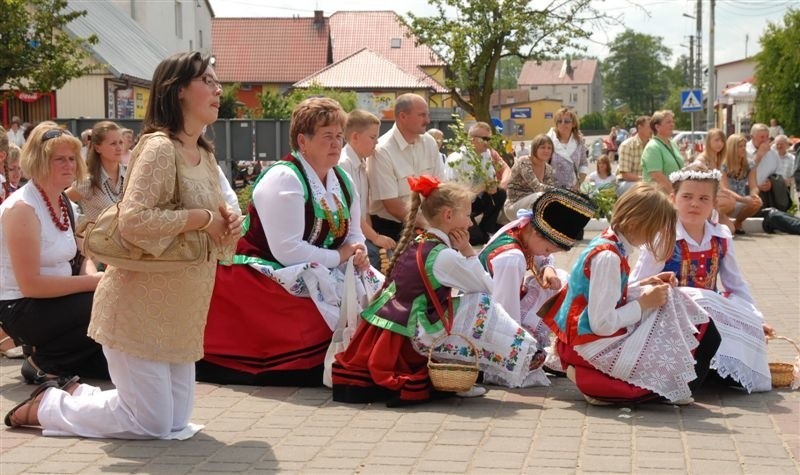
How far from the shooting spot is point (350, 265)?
7.13 metres

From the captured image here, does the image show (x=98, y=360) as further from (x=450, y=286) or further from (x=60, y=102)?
(x=60, y=102)

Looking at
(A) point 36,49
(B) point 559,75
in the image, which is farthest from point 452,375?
(B) point 559,75

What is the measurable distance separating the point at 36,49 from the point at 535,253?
21012 millimetres

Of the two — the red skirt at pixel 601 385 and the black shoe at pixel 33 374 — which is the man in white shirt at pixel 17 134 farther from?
the red skirt at pixel 601 385

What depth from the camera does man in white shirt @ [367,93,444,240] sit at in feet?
32.7

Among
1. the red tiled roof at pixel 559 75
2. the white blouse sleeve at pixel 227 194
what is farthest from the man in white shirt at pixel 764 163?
the red tiled roof at pixel 559 75

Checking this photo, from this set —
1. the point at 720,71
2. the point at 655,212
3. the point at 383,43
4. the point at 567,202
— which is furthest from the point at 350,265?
the point at 720,71

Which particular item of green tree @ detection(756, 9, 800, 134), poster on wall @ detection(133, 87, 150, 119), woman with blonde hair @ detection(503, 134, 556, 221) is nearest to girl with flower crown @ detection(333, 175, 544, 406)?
woman with blonde hair @ detection(503, 134, 556, 221)

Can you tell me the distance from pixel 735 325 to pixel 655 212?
1044mm

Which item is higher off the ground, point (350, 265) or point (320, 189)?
point (320, 189)

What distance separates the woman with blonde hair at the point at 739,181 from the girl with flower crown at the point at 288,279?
10761 millimetres

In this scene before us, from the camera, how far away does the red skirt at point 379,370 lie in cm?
658

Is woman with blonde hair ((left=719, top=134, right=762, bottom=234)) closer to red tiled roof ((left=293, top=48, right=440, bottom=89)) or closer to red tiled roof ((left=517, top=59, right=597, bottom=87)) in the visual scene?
red tiled roof ((left=293, top=48, right=440, bottom=89))

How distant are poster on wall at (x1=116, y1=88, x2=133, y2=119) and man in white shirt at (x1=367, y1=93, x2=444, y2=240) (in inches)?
1211
